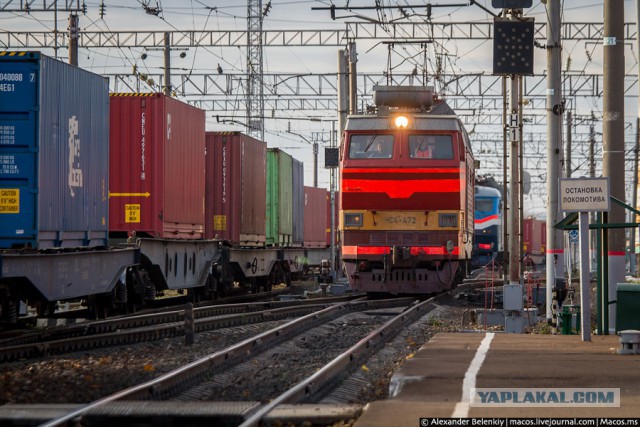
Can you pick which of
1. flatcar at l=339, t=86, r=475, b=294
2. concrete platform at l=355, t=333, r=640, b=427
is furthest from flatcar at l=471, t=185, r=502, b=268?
concrete platform at l=355, t=333, r=640, b=427

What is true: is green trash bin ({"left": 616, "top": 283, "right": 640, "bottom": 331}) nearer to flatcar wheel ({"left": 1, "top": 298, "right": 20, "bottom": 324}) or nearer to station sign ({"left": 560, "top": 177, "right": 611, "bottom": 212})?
station sign ({"left": 560, "top": 177, "right": 611, "bottom": 212})

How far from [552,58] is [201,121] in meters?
8.70

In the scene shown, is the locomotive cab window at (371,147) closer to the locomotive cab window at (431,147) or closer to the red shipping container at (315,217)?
the locomotive cab window at (431,147)

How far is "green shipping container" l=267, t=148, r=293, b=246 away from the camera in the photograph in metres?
31.7

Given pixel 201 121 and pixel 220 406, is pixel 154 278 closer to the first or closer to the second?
pixel 201 121

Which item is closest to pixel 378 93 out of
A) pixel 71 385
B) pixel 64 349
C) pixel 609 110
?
pixel 609 110

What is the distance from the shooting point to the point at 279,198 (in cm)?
3241

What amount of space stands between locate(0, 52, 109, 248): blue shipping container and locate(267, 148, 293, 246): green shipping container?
14420mm

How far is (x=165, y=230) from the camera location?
21594 mm

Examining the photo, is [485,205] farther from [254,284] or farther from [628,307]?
[628,307]

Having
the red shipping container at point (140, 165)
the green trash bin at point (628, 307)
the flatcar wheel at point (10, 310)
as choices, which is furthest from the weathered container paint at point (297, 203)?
the green trash bin at point (628, 307)

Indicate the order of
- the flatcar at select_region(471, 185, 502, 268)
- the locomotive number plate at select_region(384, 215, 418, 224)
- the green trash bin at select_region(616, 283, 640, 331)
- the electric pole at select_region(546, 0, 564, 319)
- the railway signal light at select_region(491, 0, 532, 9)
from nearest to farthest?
1. the green trash bin at select_region(616, 283, 640, 331)
2. the electric pole at select_region(546, 0, 564, 319)
3. the railway signal light at select_region(491, 0, 532, 9)
4. the locomotive number plate at select_region(384, 215, 418, 224)
5. the flatcar at select_region(471, 185, 502, 268)

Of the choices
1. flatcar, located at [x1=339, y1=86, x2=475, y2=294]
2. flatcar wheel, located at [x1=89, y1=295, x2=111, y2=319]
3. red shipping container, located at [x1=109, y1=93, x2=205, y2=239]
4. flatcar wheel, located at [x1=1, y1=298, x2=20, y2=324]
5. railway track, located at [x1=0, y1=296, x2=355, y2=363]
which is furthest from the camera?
flatcar, located at [x1=339, y1=86, x2=475, y2=294]

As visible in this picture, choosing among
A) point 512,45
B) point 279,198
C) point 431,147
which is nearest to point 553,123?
point 512,45
